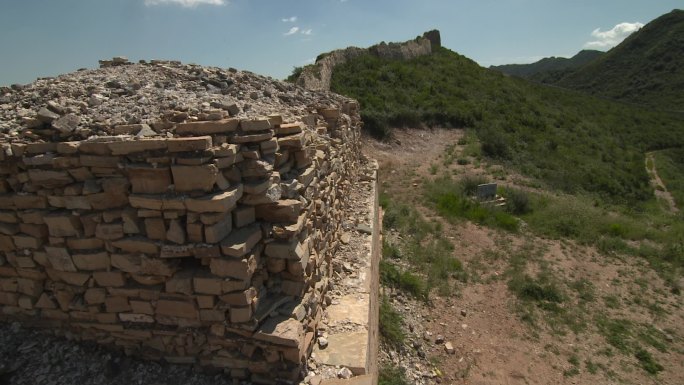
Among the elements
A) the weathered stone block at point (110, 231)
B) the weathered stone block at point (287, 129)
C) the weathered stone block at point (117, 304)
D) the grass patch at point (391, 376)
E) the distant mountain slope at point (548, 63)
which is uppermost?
the distant mountain slope at point (548, 63)

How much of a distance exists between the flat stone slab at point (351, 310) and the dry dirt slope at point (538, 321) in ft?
5.86

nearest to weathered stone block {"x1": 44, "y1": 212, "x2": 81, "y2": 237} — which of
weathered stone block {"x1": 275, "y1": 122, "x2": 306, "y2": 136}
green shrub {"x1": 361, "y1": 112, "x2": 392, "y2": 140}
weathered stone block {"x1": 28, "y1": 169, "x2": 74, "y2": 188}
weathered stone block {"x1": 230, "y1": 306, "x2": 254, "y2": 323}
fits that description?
weathered stone block {"x1": 28, "y1": 169, "x2": 74, "y2": 188}

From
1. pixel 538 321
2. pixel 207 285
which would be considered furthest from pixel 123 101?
pixel 538 321

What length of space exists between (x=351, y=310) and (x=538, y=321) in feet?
16.7

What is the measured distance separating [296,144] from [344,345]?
204cm

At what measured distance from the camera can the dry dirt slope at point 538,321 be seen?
6.45 meters

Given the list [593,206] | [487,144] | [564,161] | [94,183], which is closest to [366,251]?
[94,183]

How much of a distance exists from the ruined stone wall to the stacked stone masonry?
11.5 metres

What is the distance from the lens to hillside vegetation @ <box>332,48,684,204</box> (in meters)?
17.9

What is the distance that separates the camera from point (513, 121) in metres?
22.0

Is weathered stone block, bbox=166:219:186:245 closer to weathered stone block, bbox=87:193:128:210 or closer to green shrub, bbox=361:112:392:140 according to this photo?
weathered stone block, bbox=87:193:128:210

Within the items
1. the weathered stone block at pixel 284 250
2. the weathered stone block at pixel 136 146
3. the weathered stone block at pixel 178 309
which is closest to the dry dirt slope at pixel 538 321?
the weathered stone block at pixel 284 250

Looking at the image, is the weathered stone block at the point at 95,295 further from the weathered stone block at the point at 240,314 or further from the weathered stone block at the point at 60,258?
the weathered stone block at the point at 240,314

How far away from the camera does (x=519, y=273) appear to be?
29.9 feet
